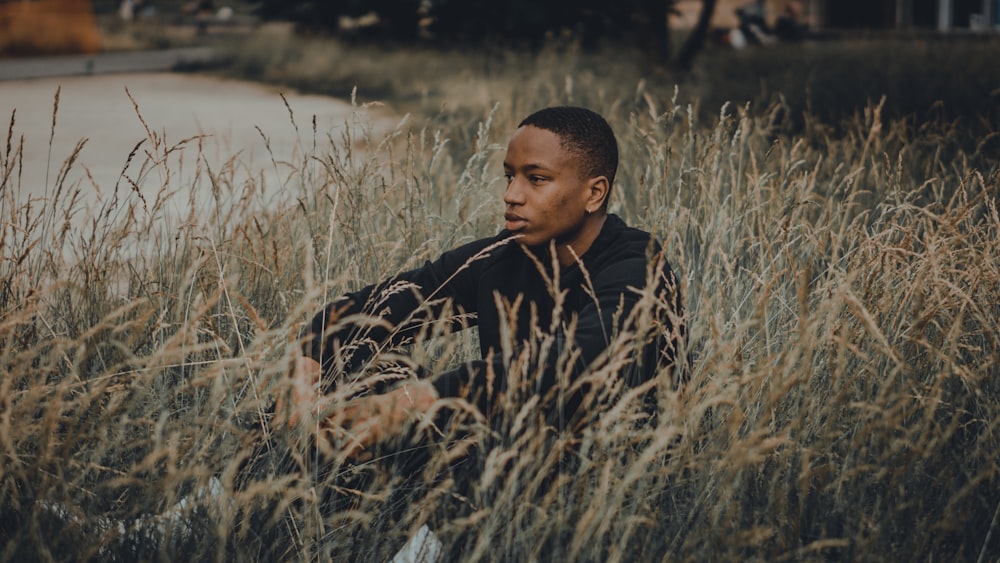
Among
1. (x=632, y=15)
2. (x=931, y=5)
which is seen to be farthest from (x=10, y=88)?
(x=931, y=5)

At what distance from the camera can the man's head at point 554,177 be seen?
218cm

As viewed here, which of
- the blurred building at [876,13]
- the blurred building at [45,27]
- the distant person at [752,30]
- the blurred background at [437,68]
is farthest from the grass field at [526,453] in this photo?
the blurred building at [876,13]

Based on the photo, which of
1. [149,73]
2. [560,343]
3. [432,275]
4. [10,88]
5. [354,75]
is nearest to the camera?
[560,343]

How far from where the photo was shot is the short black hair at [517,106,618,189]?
2.20 m

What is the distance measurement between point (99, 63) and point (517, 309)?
1377 centimetres

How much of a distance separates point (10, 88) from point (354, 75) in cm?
413

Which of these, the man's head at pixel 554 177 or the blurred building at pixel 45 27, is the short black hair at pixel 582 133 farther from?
the blurred building at pixel 45 27

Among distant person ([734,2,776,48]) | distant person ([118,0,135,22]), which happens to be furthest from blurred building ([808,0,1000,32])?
distant person ([118,0,135,22])

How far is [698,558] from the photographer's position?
5.86 feet

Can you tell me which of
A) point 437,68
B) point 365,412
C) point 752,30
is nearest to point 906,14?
point 752,30

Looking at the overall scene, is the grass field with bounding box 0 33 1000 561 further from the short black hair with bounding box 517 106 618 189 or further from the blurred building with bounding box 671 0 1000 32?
the blurred building with bounding box 671 0 1000 32

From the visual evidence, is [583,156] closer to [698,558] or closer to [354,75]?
[698,558]

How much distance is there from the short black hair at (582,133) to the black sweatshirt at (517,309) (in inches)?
5.8

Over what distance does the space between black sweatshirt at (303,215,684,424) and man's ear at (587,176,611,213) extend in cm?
6
